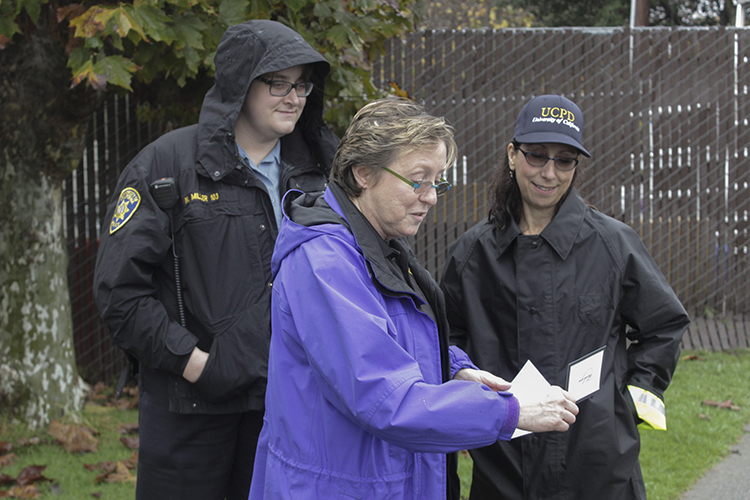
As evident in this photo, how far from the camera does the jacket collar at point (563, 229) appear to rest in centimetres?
243

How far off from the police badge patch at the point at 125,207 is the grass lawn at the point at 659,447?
211cm

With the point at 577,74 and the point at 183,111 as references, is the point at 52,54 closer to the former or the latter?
the point at 183,111

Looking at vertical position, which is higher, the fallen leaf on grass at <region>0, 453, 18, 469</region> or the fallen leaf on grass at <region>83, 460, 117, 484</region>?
the fallen leaf on grass at <region>0, 453, 18, 469</region>

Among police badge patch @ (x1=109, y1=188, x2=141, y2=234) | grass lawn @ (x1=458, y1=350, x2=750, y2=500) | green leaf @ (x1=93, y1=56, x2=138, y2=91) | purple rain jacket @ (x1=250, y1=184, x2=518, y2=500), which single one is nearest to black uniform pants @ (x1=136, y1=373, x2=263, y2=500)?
police badge patch @ (x1=109, y1=188, x2=141, y2=234)

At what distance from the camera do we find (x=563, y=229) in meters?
2.45

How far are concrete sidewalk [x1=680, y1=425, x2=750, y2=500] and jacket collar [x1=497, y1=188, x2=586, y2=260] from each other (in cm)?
231

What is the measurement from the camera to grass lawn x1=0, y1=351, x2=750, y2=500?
3.97m

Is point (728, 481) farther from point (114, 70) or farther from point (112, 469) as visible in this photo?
point (114, 70)

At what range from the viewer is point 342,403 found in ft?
5.21

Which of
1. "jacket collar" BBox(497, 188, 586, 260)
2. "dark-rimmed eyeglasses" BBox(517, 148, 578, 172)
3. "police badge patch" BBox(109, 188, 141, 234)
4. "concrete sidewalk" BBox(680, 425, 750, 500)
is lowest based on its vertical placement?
"concrete sidewalk" BBox(680, 425, 750, 500)

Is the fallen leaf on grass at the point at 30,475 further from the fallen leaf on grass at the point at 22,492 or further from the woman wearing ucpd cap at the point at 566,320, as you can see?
the woman wearing ucpd cap at the point at 566,320

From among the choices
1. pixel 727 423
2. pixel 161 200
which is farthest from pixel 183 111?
pixel 727 423

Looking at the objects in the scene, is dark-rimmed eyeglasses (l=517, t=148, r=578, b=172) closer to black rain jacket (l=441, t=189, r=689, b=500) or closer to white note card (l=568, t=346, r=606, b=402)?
black rain jacket (l=441, t=189, r=689, b=500)

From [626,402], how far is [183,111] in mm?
3312
